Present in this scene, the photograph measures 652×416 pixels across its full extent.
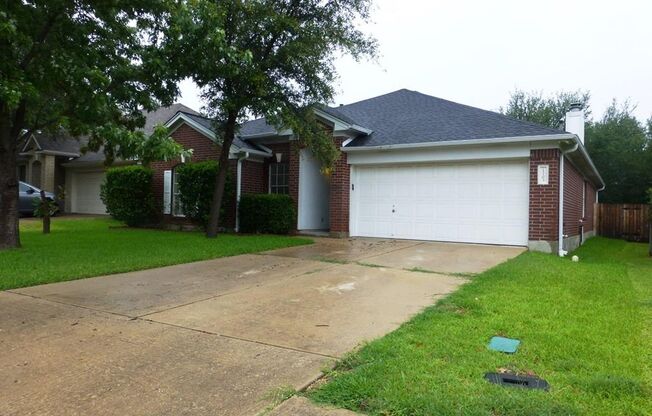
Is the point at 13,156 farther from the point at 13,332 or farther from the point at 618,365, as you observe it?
the point at 618,365

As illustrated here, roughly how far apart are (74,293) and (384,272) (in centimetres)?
464

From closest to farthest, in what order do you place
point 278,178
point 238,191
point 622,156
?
point 238,191 → point 278,178 → point 622,156

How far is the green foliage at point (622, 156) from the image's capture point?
82.2ft

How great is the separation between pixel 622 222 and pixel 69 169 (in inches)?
1030

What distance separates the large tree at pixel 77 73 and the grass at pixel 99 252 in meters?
1.42

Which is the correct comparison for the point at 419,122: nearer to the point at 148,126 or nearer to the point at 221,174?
the point at 221,174

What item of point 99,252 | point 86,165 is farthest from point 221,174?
point 86,165

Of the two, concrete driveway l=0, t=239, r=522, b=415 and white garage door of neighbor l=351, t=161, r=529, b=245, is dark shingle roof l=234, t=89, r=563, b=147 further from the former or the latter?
concrete driveway l=0, t=239, r=522, b=415

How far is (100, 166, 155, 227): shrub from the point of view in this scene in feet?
53.6

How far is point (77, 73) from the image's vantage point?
830 centimetres

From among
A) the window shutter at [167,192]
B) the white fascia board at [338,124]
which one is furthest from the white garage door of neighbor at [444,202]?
the window shutter at [167,192]

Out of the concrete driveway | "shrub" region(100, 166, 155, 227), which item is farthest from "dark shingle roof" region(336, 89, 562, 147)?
"shrub" region(100, 166, 155, 227)

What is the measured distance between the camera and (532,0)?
12.3 meters

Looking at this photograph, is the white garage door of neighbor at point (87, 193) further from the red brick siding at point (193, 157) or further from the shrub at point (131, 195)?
the red brick siding at point (193, 157)
